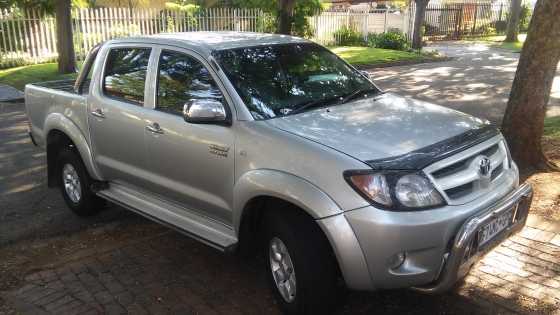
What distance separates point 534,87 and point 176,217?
4.18 m

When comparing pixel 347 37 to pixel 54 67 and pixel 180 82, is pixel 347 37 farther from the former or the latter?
pixel 180 82

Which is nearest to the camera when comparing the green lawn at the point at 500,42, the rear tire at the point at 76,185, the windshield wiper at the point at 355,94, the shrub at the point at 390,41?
the windshield wiper at the point at 355,94

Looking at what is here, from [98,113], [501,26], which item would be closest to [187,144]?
[98,113]

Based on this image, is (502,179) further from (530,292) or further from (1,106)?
(1,106)

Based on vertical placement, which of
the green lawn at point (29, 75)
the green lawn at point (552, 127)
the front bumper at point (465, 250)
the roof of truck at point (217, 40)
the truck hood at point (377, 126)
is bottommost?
the green lawn at point (29, 75)

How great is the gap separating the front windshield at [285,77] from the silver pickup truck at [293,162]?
0.05 feet

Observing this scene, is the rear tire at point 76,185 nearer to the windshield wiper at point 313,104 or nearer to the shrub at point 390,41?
the windshield wiper at point 313,104

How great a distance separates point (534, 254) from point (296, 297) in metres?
2.16

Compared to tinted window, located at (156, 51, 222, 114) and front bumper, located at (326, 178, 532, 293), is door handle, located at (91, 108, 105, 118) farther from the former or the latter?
front bumper, located at (326, 178, 532, 293)

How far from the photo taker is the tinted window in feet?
13.6

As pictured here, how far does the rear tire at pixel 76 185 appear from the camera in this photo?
5410 millimetres

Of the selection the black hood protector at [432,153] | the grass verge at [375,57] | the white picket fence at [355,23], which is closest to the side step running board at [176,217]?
the black hood protector at [432,153]

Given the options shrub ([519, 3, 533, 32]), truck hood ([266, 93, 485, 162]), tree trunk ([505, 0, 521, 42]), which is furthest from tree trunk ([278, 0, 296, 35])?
shrub ([519, 3, 533, 32])

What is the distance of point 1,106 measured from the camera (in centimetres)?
1181
